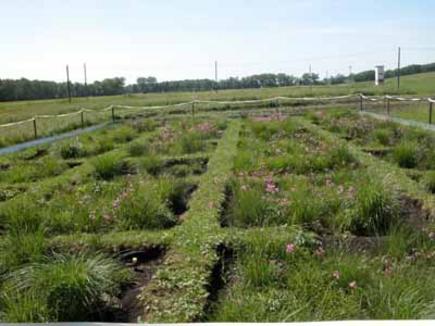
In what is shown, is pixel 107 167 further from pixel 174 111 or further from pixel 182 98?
pixel 182 98

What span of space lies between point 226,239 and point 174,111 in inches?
894

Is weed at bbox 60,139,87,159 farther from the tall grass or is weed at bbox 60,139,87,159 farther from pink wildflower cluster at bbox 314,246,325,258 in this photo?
pink wildflower cluster at bbox 314,246,325,258

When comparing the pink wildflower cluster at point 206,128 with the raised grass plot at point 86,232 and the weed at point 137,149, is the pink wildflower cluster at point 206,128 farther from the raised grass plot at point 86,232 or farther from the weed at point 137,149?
the raised grass plot at point 86,232

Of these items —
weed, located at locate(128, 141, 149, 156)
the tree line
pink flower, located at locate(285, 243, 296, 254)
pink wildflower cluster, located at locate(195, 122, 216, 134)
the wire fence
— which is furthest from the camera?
the tree line

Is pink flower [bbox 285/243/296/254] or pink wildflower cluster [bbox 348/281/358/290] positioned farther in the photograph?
pink flower [bbox 285/243/296/254]

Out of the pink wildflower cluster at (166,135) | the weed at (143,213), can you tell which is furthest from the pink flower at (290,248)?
the pink wildflower cluster at (166,135)

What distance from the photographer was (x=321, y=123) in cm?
1388

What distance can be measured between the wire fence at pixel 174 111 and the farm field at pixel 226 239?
7.46 metres

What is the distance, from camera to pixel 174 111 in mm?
26391

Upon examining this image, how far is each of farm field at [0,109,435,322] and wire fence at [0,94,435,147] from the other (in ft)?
24.5

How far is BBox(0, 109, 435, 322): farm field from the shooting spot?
2945 millimetres

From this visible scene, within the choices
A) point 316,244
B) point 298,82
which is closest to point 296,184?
point 316,244

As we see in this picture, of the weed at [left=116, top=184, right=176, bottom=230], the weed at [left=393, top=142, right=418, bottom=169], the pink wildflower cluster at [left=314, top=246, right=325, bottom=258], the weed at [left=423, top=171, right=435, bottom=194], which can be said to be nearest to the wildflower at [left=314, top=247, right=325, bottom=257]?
the pink wildflower cluster at [left=314, top=246, right=325, bottom=258]

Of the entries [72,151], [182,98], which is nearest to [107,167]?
[72,151]
